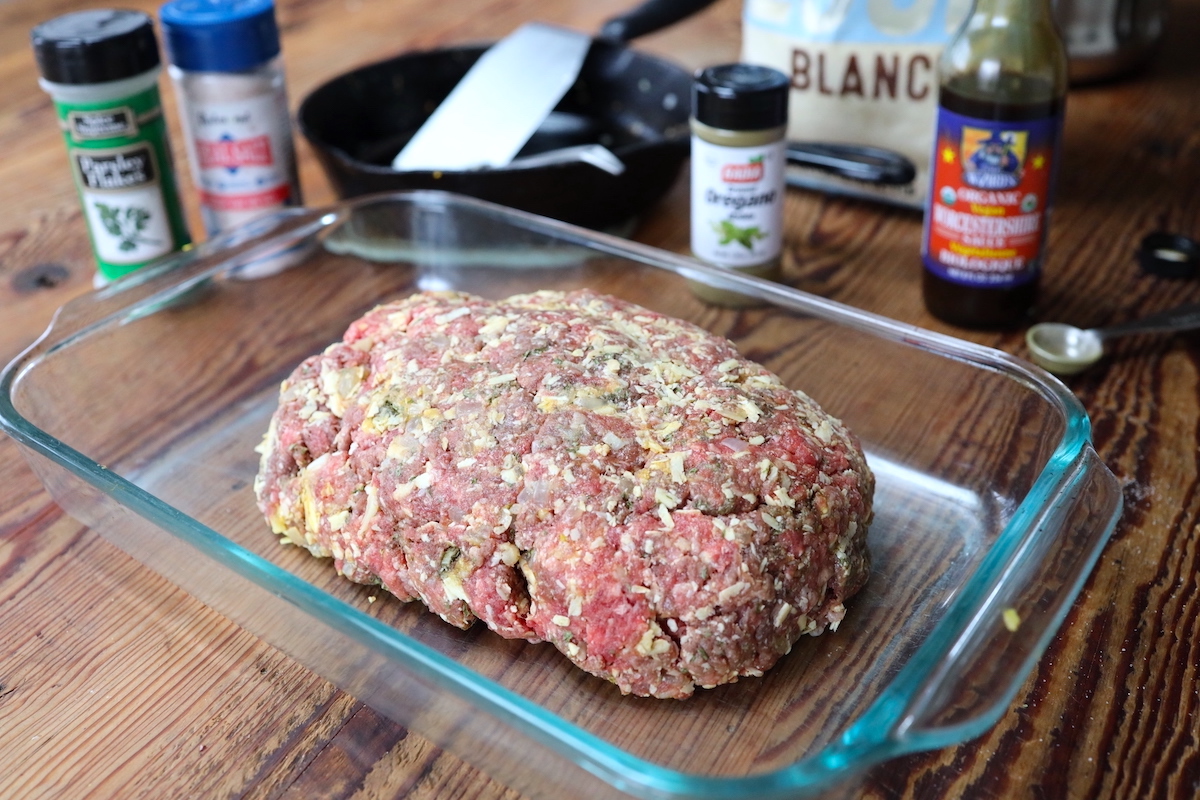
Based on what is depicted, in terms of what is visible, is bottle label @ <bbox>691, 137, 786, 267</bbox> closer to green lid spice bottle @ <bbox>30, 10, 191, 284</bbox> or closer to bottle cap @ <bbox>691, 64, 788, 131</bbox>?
bottle cap @ <bbox>691, 64, 788, 131</bbox>

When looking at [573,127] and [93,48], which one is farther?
[573,127]

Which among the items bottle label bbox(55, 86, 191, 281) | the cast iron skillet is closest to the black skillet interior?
the cast iron skillet

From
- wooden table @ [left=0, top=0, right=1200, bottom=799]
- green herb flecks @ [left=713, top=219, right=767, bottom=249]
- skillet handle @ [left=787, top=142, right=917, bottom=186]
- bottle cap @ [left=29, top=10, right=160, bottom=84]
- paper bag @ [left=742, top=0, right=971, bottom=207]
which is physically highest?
bottle cap @ [left=29, top=10, right=160, bottom=84]

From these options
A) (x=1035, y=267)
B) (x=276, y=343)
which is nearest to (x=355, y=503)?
(x=276, y=343)

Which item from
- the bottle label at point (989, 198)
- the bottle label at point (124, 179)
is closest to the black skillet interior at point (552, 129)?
the bottle label at point (124, 179)

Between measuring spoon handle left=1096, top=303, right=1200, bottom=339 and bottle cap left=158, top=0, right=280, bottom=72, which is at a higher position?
bottle cap left=158, top=0, right=280, bottom=72

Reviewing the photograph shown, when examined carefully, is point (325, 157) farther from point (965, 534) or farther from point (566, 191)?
point (965, 534)

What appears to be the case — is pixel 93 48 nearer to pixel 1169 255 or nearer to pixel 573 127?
pixel 573 127

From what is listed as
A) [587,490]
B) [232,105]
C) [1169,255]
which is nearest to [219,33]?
[232,105]
